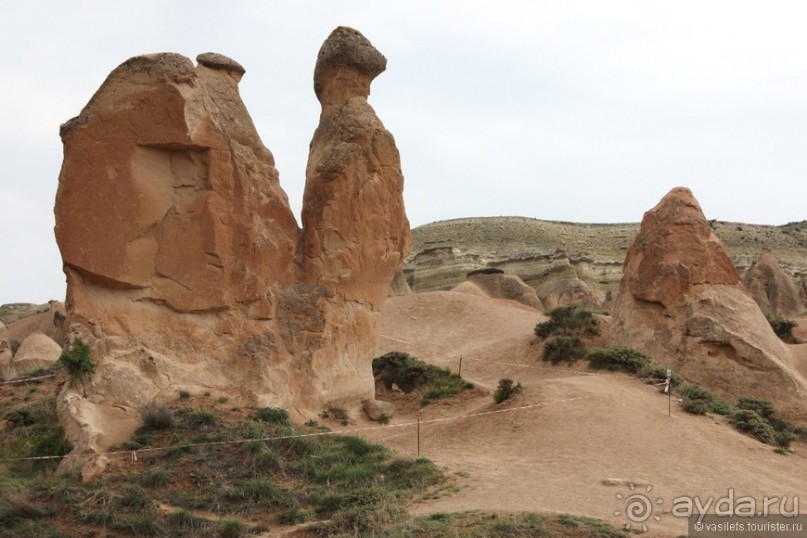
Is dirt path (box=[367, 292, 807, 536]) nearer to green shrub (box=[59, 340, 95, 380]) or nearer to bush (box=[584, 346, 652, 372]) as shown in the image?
bush (box=[584, 346, 652, 372])

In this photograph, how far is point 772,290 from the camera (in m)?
35.7

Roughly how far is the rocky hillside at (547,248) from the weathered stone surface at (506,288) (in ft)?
35.6

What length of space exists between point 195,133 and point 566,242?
54.1m

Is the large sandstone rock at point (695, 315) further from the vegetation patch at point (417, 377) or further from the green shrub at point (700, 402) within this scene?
the vegetation patch at point (417, 377)

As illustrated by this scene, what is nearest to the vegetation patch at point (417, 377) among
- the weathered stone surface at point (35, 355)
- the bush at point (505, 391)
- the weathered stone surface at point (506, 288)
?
the bush at point (505, 391)

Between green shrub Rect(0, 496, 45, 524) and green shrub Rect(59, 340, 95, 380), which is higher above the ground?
green shrub Rect(59, 340, 95, 380)

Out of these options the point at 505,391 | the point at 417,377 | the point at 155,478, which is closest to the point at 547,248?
the point at 417,377

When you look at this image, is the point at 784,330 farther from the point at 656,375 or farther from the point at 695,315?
the point at 656,375

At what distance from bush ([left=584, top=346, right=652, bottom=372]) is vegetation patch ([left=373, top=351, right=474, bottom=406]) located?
277 centimetres

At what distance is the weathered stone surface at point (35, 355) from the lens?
24.1m

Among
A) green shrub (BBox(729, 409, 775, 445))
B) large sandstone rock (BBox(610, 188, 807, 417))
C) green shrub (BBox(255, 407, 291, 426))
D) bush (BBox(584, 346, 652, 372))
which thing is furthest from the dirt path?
large sandstone rock (BBox(610, 188, 807, 417))

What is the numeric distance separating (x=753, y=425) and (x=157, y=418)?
9787 millimetres

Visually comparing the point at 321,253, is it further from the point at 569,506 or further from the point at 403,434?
the point at 569,506

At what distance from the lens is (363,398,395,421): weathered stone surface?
15.8 metres
